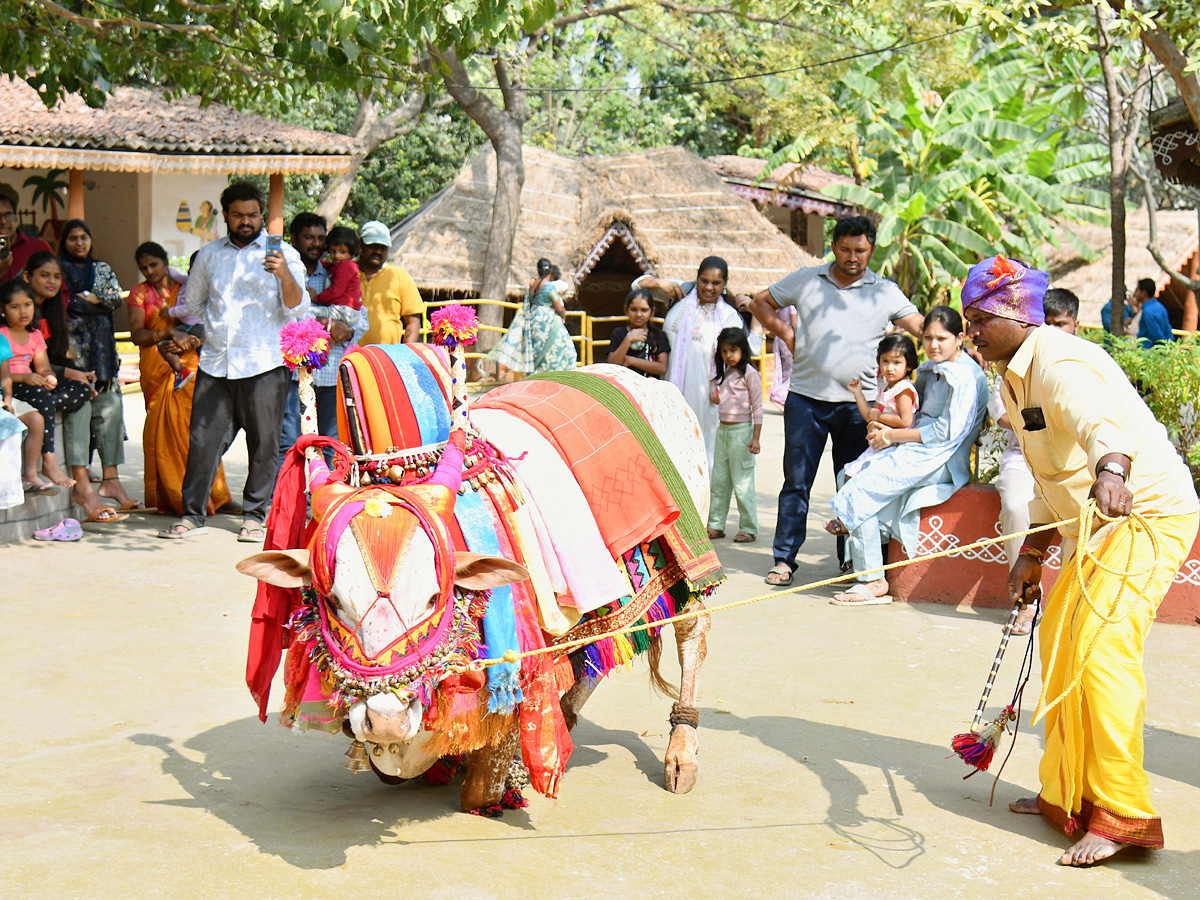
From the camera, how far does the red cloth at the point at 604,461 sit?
4.37 meters

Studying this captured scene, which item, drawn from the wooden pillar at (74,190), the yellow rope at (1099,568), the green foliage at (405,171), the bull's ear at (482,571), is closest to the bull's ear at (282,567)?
the bull's ear at (482,571)

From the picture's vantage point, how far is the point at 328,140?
1661 centimetres

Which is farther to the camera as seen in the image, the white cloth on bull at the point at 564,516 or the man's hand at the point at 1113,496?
the white cloth on bull at the point at 564,516

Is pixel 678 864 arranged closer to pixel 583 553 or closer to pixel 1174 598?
pixel 583 553

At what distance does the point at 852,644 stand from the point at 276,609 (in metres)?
3.43

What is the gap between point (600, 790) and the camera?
4430 mm

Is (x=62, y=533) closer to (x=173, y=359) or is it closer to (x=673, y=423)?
(x=173, y=359)

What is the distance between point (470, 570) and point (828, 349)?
4411 millimetres

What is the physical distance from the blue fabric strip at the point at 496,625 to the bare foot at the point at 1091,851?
1.80 meters

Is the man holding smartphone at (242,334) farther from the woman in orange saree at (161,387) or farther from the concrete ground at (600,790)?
the concrete ground at (600,790)

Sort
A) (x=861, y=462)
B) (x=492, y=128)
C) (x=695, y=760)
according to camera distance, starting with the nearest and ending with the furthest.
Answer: (x=695, y=760), (x=861, y=462), (x=492, y=128)

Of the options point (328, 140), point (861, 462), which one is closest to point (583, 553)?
point (861, 462)

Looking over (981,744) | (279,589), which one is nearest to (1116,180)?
(981,744)

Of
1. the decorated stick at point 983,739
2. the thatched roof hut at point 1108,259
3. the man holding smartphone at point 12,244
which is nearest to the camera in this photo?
the decorated stick at point 983,739
